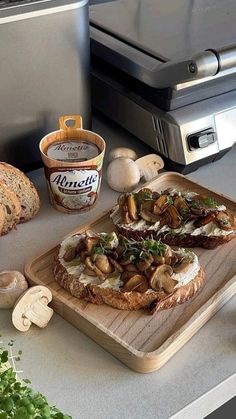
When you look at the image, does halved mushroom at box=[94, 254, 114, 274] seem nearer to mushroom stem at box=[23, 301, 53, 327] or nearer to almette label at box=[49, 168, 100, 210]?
mushroom stem at box=[23, 301, 53, 327]

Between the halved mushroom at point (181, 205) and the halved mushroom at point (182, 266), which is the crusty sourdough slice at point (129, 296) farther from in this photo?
the halved mushroom at point (181, 205)

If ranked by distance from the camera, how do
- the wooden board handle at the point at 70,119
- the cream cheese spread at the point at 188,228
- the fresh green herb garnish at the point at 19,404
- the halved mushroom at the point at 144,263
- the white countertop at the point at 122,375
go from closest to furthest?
the fresh green herb garnish at the point at 19,404 → the white countertop at the point at 122,375 → the halved mushroom at the point at 144,263 → the cream cheese spread at the point at 188,228 → the wooden board handle at the point at 70,119

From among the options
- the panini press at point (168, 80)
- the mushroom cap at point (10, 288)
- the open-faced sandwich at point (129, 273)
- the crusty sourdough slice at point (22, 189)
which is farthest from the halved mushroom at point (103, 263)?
the panini press at point (168, 80)

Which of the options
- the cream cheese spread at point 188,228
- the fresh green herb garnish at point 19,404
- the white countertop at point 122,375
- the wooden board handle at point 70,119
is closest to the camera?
the fresh green herb garnish at point 19,404

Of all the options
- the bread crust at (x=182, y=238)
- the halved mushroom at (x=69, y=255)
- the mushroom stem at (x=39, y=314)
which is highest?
Result: the halved mushroom at (x=69, y=255)

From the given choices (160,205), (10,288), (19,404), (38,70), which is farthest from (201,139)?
(19,404)

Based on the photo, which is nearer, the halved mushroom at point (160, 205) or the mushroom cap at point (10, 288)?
the mushroom cap at point (10, 288)

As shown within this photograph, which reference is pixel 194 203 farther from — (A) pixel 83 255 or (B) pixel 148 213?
(A) pixel 83 255

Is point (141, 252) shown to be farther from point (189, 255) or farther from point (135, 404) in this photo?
point (135, 404)
